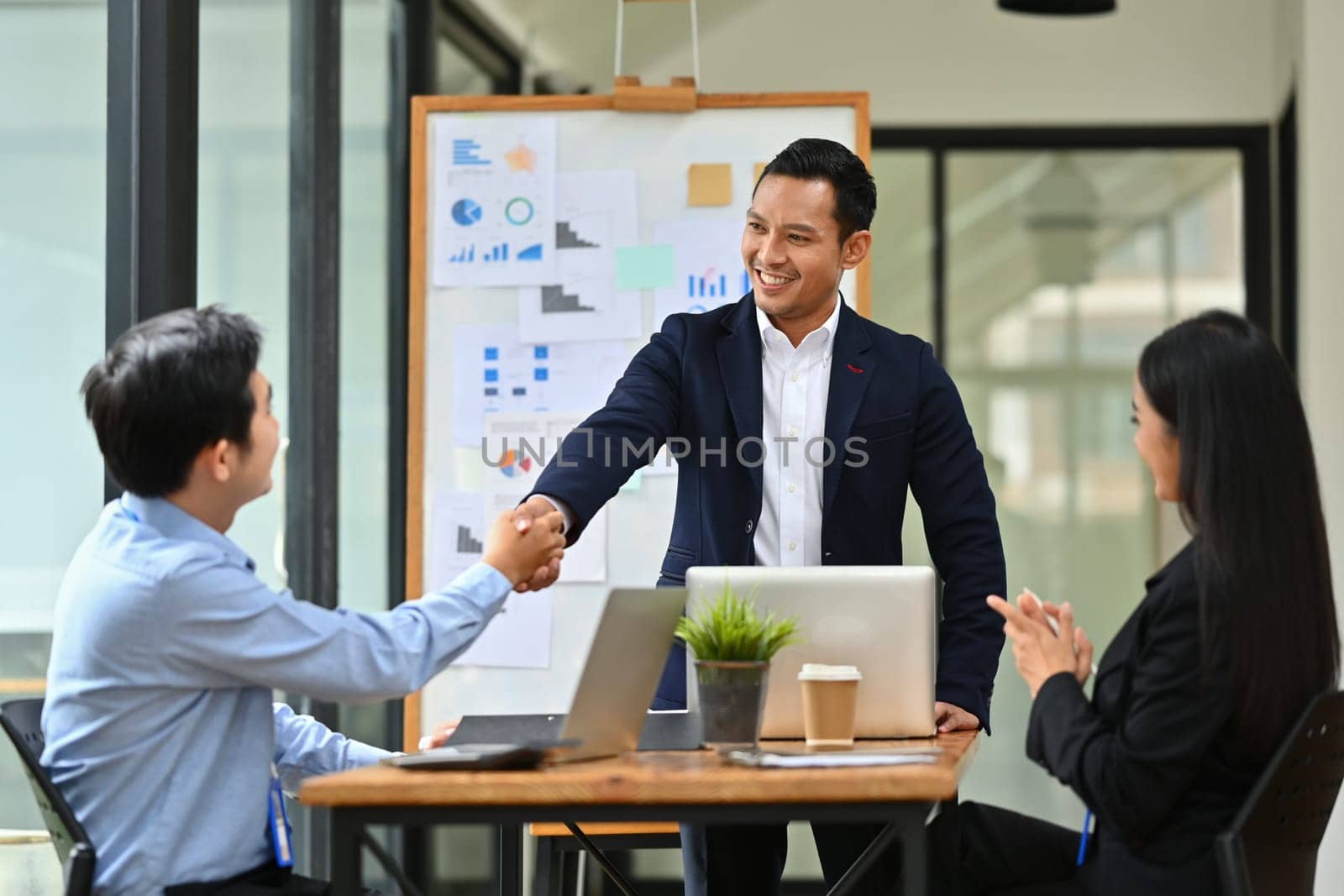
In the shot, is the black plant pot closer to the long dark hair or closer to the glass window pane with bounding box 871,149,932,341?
the long dark hair

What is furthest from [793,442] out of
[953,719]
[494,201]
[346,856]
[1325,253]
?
[1325,253]

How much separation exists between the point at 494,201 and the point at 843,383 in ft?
4.60

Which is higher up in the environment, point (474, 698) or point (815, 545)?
point (815, 545)

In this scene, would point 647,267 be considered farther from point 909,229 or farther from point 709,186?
point 909,229

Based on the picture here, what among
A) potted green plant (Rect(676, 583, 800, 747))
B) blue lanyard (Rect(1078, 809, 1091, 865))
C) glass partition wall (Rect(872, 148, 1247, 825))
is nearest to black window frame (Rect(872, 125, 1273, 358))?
glass partition wall (Rect(872, 148, 1247, 825))

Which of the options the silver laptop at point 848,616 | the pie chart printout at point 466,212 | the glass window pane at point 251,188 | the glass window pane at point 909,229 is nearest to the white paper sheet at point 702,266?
the pie chart printout at point 466,212

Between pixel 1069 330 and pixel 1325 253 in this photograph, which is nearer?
pixel 1325 253

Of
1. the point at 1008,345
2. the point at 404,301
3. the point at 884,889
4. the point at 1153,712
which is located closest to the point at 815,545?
the point at 884,889

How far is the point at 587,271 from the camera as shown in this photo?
12.8 ft

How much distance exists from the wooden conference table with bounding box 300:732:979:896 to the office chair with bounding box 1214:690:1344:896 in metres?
0.34

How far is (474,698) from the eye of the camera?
3.86 metres

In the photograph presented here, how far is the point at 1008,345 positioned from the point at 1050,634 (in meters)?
3.90

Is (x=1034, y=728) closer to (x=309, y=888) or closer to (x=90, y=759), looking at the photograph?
(x=309, y=888)

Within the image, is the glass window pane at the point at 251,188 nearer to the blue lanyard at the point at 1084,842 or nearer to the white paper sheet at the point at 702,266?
the white paper sheet at the point at 702,266
